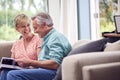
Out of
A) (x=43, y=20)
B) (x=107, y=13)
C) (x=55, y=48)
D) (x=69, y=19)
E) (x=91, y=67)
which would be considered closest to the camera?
(x=91, y=67)

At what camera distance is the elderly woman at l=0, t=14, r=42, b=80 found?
277 cm

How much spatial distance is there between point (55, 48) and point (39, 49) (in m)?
0.45

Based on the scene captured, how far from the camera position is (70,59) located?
1732mm

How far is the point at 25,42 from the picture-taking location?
9.62 ft

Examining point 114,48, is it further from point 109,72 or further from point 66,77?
point 66,77

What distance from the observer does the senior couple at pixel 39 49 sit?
219 cm

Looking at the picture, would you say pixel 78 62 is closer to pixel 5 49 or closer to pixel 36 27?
pixel 36 27

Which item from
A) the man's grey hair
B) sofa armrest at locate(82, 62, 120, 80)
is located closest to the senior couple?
the man's grey hair

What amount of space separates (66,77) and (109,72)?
0.95 ft

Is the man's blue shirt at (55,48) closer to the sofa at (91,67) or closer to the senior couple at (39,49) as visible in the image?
the senior couple at (39,49)

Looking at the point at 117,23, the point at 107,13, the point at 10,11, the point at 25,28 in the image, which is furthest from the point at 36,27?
the point at 10,11

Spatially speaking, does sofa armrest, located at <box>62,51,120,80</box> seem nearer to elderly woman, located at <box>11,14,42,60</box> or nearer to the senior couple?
the senior couple

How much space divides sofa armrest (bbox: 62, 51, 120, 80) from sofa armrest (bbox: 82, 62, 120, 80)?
50 millimetres

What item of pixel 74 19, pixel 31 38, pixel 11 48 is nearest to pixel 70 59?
pixel 31 38
